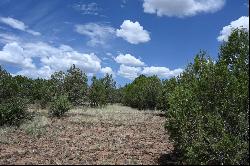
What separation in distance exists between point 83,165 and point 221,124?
206 inches

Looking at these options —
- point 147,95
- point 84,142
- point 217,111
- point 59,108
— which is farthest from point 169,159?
point 147,95

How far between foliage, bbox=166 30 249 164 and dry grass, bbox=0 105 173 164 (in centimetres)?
234

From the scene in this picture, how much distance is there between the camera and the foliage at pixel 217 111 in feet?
47.2

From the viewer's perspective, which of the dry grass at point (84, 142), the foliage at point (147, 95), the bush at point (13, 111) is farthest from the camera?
the foliage at point (147, 95)

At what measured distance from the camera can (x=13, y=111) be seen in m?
28.0

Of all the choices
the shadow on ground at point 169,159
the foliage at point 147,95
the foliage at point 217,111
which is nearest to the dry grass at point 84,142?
the shadow on ground at point 169,159

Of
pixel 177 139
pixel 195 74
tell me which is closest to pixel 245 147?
pixel 177 139

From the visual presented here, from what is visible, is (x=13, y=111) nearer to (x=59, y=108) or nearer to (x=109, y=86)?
(x=59, y=108)

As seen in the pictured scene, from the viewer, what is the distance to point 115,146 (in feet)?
64.8

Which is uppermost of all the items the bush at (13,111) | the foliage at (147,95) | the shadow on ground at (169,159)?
the foliage at (147,95)

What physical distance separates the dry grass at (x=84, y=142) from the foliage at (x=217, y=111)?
2.34 meters

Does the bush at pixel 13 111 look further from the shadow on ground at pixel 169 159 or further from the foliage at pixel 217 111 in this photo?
the foliage at pixel 217 111

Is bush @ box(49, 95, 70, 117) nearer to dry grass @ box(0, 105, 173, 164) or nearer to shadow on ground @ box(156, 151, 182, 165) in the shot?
dry grass @ box(0, 105, 173, 164)

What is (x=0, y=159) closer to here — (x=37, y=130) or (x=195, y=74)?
(x=37, y=130)
